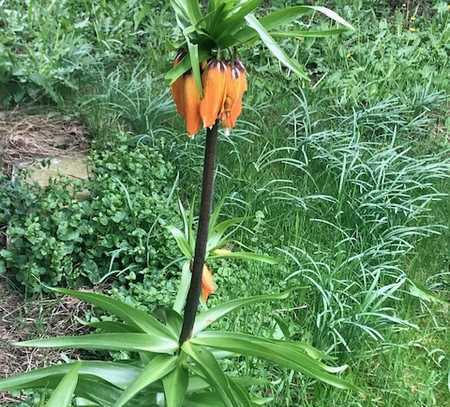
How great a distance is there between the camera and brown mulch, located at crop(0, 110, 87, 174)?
3.75 m

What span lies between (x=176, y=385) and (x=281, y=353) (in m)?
0.25

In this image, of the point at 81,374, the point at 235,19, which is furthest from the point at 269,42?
the point at 81,374

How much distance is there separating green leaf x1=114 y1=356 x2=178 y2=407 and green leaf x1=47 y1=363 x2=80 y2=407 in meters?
0.10

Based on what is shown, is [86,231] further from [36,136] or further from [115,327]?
[115,327]

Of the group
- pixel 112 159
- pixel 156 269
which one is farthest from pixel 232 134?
pixel 156 269

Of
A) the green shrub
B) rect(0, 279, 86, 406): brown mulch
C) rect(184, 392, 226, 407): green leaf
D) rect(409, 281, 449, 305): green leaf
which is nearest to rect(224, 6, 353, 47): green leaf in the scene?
rect(184, 392, 226, 407): green leaf

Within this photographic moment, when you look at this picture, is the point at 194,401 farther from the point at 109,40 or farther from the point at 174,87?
the point at 109,40

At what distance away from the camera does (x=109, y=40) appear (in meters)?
4.65

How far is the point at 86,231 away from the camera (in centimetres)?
314

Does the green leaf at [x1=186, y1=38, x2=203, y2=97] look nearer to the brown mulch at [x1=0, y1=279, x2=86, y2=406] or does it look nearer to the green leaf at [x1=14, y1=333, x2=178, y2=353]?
the green leaf at [x1=14, y1=333, x2=178, y2=353]

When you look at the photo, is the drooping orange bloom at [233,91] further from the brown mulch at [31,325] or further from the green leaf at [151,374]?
the brown mulch at [31,325]

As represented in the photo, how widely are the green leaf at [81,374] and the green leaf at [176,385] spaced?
16 centimetres

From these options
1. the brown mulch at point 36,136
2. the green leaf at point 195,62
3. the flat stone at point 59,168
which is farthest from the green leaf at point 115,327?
the brown mulch at point 36,136

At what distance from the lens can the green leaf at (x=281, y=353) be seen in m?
1.78
